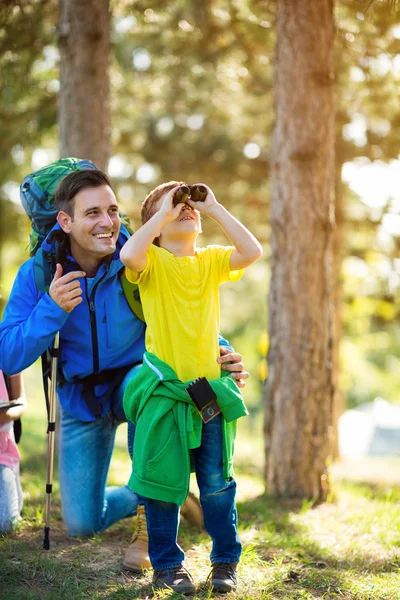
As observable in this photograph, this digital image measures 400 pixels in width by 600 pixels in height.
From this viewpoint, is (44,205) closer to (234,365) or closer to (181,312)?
(181,312)

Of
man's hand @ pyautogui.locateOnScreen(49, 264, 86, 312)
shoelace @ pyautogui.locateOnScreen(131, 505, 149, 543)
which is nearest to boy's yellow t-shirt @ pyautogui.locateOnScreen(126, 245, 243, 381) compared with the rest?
man's hand @ pyautogui.locateOnScreen(49, 264, 86, 312)

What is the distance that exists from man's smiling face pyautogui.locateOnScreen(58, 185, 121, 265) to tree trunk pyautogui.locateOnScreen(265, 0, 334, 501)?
2098mm

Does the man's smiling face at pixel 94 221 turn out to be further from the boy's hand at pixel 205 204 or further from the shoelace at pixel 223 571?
the shoelace at pixel 223 571

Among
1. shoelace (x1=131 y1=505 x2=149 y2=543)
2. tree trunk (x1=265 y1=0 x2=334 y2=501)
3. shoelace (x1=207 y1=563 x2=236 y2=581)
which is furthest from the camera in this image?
tree trunk (x1=265 y1=0 x2=334 y2=501)

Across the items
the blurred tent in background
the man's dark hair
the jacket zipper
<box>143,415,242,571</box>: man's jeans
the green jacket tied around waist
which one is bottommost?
the blurred tent in background

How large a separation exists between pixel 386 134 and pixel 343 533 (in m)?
6.85

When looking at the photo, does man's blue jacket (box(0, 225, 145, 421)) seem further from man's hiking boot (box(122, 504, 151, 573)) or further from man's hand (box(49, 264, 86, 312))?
man's hiking boot (box(122, 504, 151, 573))

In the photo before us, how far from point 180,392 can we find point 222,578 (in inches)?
35.0

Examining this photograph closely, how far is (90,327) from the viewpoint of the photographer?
3.84m

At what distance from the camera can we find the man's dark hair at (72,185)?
370cm

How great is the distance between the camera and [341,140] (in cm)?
982

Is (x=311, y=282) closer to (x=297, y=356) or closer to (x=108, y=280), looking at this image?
(x=297, y=356)

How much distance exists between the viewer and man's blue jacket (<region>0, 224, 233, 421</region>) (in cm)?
365

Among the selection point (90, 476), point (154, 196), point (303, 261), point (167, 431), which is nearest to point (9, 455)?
point (90, 476)
